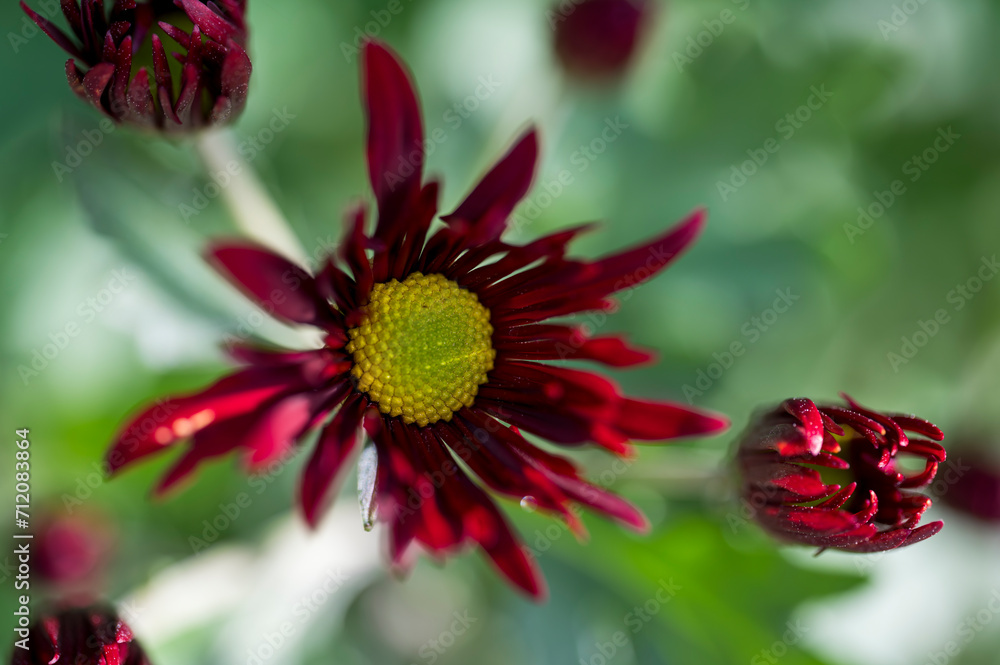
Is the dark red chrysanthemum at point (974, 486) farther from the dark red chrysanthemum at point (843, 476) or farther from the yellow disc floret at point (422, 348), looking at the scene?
the yellow disc floret at point (422, 348)

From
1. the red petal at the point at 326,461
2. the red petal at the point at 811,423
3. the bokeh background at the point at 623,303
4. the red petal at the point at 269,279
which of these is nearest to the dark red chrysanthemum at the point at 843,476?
the red petal at the point at 811,423

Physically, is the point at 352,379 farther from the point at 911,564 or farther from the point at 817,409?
the point at 911,564

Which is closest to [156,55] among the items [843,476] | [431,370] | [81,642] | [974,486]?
[431,370]

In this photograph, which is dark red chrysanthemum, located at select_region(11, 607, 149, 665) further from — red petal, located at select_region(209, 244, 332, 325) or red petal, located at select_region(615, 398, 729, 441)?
red petal, located at select_region(615, 398, 729, 441)

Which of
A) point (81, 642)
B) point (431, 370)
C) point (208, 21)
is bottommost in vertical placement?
point (81, 642)

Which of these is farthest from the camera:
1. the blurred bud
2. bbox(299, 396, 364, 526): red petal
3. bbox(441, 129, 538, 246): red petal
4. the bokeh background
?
the blurred bud

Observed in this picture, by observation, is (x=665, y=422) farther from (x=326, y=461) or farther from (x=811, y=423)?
(x=326, y=461)

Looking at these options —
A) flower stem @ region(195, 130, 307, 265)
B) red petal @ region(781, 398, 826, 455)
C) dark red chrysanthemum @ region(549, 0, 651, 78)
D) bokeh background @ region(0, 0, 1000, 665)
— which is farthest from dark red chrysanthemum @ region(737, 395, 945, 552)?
dark red chrysanthemum @ region(549, 0, 651, 78)

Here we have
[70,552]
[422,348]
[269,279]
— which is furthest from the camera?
[70,552]
